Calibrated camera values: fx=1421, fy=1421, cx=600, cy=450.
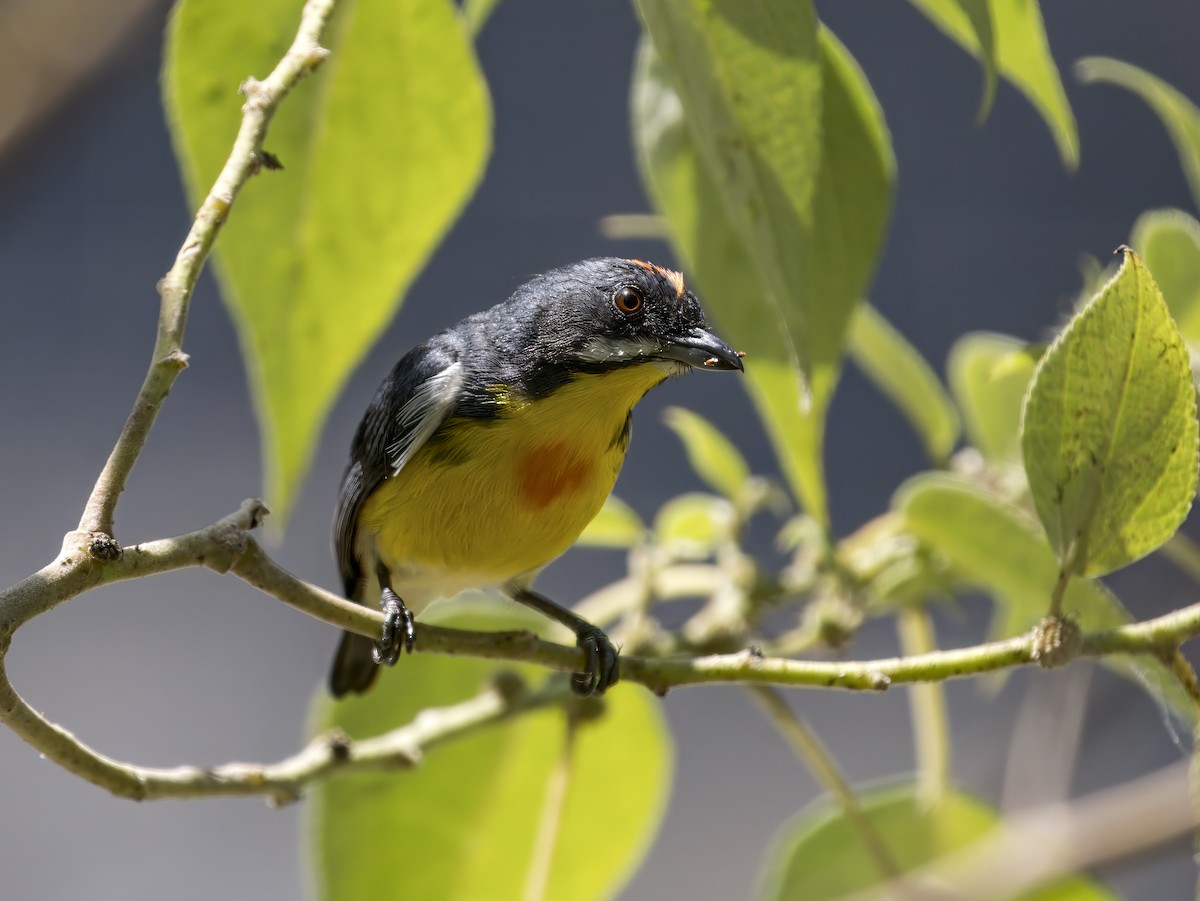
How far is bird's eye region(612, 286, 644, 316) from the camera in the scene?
79.3 inches

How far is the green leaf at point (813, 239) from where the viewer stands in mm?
1573

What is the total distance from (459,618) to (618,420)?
373mm

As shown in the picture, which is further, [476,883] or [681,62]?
[476,883]

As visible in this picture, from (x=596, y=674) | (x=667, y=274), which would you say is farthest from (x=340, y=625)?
(x=667, y=274)

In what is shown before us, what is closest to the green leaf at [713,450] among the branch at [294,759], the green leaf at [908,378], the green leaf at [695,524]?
the green leaf at [695,524]

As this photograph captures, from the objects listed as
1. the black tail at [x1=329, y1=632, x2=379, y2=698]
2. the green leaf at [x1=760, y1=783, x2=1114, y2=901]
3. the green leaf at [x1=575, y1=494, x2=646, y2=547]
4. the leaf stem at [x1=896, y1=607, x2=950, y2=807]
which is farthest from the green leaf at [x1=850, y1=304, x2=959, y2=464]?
the black tail at [x1=329, y1=632, x2=379, y2=698]

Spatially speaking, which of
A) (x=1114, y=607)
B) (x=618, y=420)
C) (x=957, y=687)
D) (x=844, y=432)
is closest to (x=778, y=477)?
(x=844, y=432)

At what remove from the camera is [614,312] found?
6.70ft

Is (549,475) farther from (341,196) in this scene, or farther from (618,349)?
(341,196)

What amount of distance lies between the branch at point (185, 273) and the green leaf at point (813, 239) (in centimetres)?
42

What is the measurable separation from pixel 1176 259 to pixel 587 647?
883 mm

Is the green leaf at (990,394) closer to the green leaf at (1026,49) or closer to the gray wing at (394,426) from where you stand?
the green leaf at (1026,49)

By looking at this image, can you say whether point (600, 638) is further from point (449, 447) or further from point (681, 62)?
point (681, 62)

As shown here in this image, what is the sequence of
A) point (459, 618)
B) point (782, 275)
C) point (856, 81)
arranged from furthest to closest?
1. point (459, 618)
2. point (856, 81)
3. point (782, 275)
